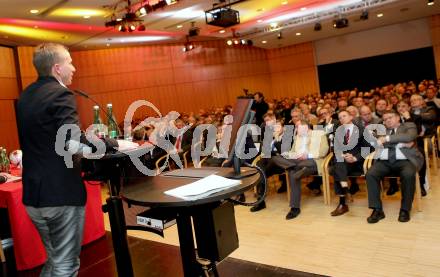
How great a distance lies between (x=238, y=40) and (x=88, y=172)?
Result: 460 inches

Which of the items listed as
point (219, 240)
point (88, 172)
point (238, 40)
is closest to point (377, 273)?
point (219, 240)

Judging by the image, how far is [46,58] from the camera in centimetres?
179

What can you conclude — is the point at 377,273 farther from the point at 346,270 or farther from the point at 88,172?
the point at 88,172

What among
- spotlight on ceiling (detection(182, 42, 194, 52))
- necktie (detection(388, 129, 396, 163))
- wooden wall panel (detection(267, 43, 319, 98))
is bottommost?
necktie (detection(388, 129, 396, 163))

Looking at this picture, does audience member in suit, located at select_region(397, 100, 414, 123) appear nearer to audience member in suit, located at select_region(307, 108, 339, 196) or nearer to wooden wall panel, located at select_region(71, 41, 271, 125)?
audience member in suit, located at select_region(307, 108, 339, 196)

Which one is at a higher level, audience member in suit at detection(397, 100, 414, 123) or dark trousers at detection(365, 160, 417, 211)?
audience member in suit at detection(397, 100, 414, 123)

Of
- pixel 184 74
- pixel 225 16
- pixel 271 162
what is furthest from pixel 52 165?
pixel 184 74

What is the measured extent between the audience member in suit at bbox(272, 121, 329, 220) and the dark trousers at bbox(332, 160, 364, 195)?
25cm

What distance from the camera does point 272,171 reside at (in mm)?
4867

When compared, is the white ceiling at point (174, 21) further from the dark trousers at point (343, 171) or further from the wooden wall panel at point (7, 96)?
the dark trousers at point (343, 171)

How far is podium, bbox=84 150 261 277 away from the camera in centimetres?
170

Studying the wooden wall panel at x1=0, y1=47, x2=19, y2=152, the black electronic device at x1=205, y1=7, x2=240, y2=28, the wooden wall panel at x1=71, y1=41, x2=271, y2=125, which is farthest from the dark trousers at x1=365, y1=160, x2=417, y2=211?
the wooden wall panel at x1=71, y1=41, x2=271, y2=125

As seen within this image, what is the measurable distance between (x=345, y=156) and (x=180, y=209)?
2891mm

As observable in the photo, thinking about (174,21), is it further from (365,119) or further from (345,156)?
(345,156)
